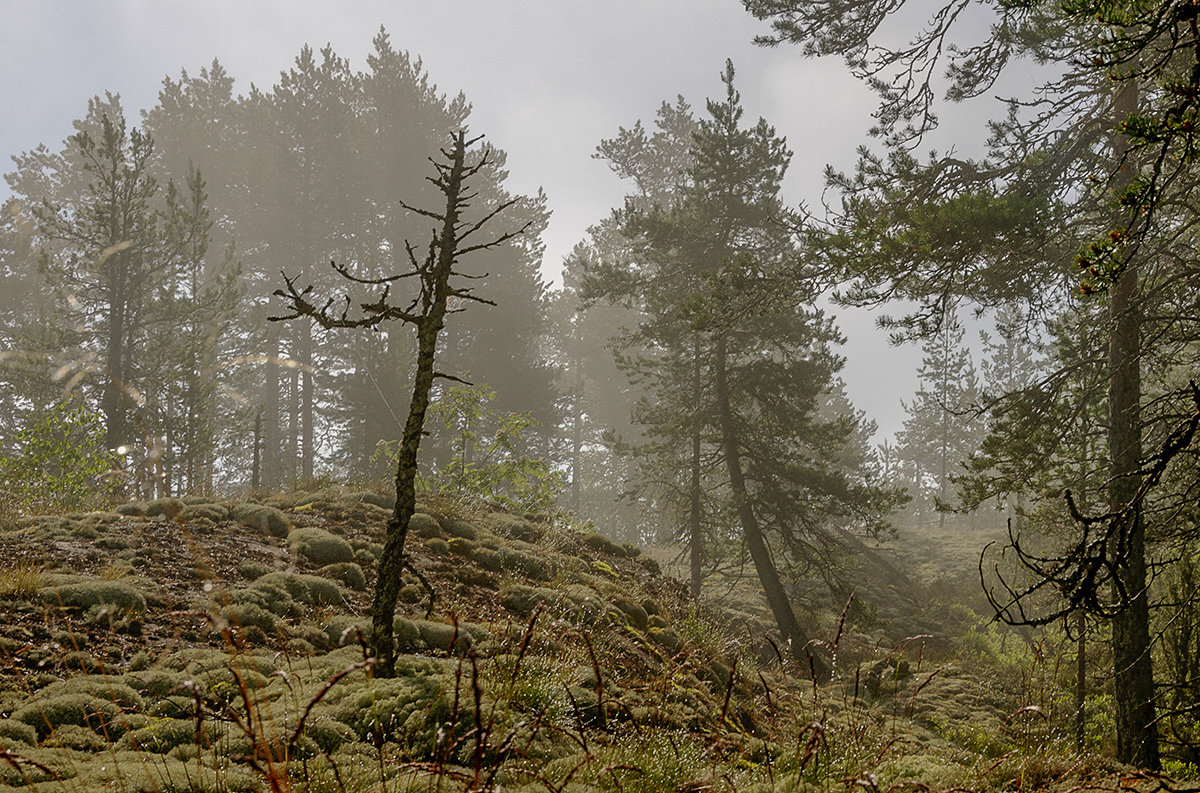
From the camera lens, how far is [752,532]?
14.7 meters

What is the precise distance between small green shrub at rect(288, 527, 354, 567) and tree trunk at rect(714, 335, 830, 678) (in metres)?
9.00

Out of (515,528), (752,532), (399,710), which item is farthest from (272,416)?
(399,710)

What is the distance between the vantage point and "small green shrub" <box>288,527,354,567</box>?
7824mm

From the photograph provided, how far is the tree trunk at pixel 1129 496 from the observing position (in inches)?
280

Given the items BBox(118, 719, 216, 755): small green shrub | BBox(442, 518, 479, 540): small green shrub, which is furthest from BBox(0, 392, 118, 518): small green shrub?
BBox(118, 719, 216, 755): small green shrub

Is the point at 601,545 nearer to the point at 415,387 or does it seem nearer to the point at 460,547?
the point at 460,547

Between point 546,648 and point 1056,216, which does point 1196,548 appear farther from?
point 546,648

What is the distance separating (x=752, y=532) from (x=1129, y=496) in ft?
26.6

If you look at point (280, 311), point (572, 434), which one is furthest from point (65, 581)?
point (572, 434)

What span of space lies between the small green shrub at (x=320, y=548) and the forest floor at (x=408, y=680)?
0.08 ft

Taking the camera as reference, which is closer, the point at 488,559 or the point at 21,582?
the point at 21,582

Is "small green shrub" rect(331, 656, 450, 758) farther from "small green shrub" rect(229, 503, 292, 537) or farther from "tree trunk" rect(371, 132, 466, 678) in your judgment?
"small green shrub" rect(229, 503, 292, 537)

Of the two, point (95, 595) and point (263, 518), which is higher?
point (263, 518)

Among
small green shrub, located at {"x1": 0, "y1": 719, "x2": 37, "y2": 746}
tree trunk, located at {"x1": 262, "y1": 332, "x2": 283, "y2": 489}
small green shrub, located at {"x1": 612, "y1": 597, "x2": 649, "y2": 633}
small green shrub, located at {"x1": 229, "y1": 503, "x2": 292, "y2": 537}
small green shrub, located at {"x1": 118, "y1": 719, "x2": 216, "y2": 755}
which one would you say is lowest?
small green shrub, located at {"x1": 612, "y1": 597, "x2": 649, "y2": 633}
